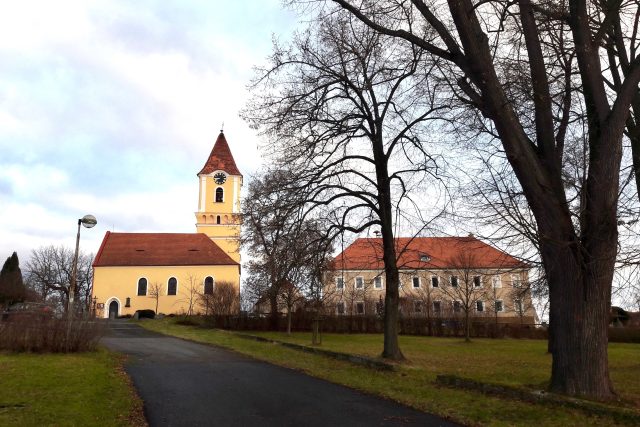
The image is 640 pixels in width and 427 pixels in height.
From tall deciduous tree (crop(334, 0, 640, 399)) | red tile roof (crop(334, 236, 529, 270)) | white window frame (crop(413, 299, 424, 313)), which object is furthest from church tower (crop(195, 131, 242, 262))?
tall deciduous tree (crop(334, 0, 640, 399))

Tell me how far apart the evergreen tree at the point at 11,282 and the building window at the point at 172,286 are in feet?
49.3

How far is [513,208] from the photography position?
9469 millimetres

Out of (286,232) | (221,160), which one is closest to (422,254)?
(286,232)

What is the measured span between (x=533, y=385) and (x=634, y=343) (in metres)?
Result: 31.6

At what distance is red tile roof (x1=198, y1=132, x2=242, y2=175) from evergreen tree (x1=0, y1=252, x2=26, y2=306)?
80.8ft

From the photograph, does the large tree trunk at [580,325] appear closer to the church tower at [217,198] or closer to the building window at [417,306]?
the building window at [417,306]

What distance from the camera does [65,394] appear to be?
9.49 metres

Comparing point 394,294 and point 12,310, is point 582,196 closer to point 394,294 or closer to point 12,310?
point 394,294

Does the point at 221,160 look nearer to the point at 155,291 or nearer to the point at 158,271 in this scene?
the point at 158,271

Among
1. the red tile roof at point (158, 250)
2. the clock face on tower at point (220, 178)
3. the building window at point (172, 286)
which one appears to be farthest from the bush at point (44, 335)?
the clock face on tower at point (220, 178)

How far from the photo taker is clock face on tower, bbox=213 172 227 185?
70.2 meters

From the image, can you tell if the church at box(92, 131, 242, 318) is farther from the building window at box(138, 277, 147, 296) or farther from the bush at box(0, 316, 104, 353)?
the bush at box(0, 316, 104, 353)

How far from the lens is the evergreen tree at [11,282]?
47.7 metres

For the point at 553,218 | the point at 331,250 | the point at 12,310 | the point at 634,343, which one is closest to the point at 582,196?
the point at 553,218
